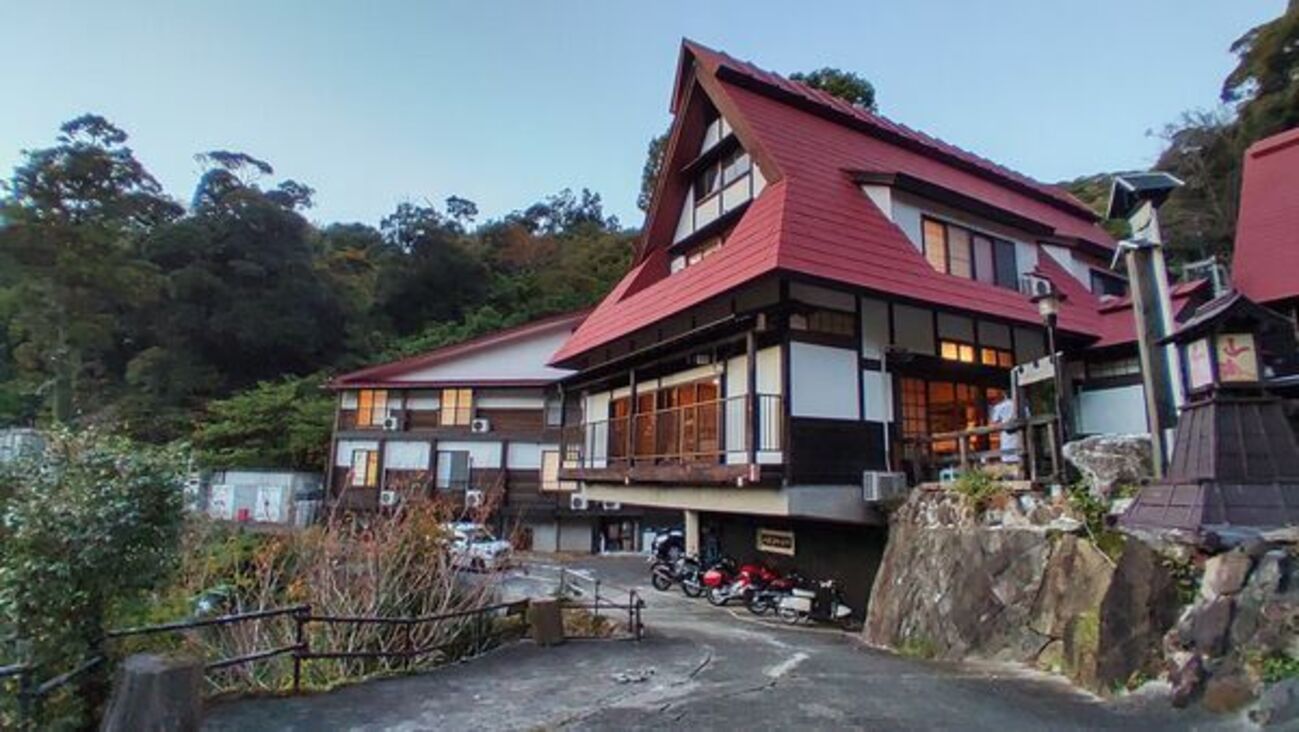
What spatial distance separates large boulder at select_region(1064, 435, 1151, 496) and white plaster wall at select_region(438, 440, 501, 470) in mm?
23552

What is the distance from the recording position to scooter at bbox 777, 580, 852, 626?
43.8 feet

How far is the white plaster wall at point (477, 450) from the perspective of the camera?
29.2 meters

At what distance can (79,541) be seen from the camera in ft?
18.5

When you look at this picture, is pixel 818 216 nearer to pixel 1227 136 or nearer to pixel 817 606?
pixel 817 606

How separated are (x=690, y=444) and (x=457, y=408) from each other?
59.0 ft

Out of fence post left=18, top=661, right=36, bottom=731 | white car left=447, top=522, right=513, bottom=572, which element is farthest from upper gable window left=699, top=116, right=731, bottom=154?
fence post left=18, top=661, right=36, bottom=731

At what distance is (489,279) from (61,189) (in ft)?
76.6

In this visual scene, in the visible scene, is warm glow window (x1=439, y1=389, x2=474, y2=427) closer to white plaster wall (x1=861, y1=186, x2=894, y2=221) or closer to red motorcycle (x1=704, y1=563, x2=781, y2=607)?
red motorcycle (x1=704, y1=563, x2=781, y2=607)

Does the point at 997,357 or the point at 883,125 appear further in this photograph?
the point at 883,125

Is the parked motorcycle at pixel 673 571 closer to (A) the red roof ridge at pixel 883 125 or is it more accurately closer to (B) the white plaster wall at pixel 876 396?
(B) the white plaster wall at pixel 876 396

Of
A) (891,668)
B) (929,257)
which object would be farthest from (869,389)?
(891,668)

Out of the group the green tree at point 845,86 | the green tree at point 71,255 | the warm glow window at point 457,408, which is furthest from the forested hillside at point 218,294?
the green tree at point 845,86

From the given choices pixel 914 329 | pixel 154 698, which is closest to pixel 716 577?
pixel 914 329

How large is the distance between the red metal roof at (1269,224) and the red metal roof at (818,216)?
2892mm
